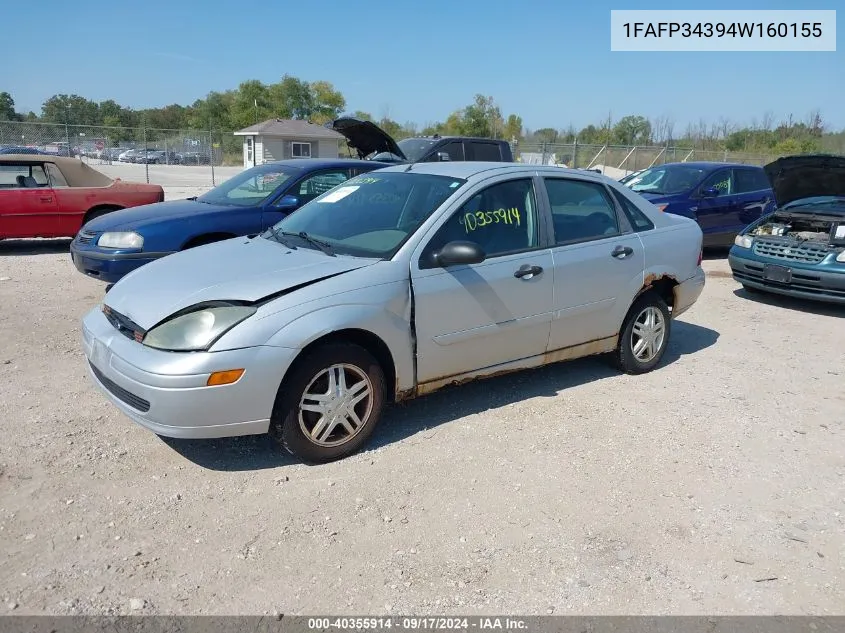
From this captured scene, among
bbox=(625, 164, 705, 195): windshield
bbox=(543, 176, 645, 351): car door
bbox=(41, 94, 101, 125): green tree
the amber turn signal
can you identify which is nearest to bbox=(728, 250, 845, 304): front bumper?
bbox=(625, 164, 705, 195): windshield

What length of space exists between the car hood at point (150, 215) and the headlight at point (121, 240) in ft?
0.21

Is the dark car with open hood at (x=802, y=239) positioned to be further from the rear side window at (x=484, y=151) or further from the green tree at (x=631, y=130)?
the green tree at (x=631, y=130)

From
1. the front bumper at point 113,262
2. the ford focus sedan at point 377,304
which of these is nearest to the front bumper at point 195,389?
the ford focus sedan at point 377,304

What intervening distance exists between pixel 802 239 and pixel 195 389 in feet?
25.4

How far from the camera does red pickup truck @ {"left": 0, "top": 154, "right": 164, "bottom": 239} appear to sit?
946cm

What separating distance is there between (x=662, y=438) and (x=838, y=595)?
1.54 meters

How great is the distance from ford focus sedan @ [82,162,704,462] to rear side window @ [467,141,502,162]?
817cm

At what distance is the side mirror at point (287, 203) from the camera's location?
6852 millimetres

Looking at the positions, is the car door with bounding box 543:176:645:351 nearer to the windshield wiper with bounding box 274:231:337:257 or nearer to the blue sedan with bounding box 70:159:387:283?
the windshield wiper with bounding box 274:231:337:257

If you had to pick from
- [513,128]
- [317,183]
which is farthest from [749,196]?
[513,128]

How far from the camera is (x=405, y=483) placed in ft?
11.9

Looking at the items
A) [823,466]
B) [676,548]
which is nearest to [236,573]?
[676,548]

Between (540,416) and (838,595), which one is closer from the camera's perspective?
(838,595)

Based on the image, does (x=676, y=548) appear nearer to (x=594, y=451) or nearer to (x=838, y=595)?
(x=838, y=595)
